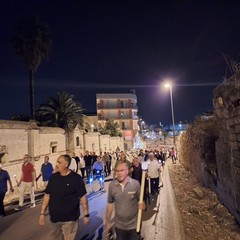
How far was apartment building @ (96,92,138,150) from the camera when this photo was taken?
8762cm

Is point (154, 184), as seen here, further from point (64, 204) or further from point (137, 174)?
point (64, 204)

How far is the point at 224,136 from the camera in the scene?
9219 mm

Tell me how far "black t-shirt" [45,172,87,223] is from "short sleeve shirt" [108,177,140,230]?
64 cm

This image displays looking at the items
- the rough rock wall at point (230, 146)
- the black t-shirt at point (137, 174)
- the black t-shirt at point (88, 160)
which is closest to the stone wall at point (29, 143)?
the black t-shirt at point (88, 160)

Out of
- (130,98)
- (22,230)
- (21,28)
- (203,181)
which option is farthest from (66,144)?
(130,98)

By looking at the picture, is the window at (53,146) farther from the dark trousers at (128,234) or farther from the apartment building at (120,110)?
the apartment building at (120,110)

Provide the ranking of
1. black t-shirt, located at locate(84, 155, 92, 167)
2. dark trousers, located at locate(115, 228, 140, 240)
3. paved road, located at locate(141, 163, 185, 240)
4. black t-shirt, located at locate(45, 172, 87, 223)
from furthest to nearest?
black t-shirt, located at locate(84, 155, 92, 167)
paved road, located at locate(141, 163, 185, 240)
black t-shirt, located at locate(45, 172, 87, 223)
dark trousers, located at locate(115, 228, 140, 240)

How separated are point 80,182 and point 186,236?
12.2ft

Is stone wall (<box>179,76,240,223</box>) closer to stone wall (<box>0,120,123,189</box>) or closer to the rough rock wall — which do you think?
the rough rock wall

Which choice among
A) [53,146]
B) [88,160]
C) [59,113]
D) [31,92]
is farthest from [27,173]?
[31,92]

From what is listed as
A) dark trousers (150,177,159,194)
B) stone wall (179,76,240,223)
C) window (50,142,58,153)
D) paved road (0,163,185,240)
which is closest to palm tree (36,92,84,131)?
window (50,142,58,153)

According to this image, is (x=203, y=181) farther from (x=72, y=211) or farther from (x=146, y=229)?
(x=72, y=211)

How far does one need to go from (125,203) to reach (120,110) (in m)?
83.7

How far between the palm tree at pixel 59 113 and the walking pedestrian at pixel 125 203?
24201 mm
